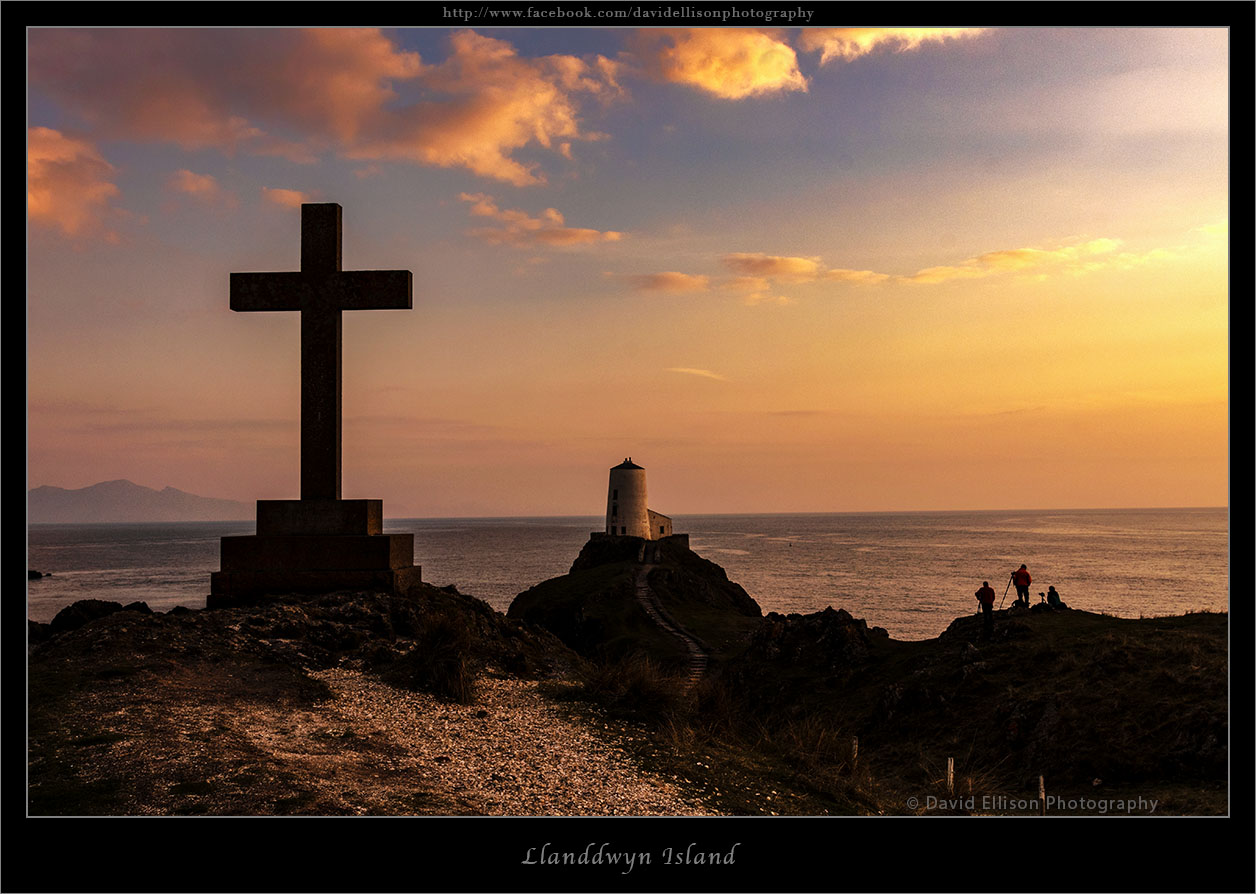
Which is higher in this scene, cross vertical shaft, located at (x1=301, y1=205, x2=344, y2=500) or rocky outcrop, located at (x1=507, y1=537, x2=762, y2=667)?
cross vertical shaft, located at (x1=301, y1=205, x2=344, y2=500)

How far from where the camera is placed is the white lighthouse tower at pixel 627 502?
66.7m

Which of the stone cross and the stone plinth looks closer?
the stone plinth

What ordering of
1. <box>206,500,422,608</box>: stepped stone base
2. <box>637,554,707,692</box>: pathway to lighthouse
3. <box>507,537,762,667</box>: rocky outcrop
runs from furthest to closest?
1. <box>507,537,762,667</box>: rocky outcrop
2. <box>637,554,707,692</box>: pathway to lighthouse
3. <box>206,500,422,608</box>: stepped stone base

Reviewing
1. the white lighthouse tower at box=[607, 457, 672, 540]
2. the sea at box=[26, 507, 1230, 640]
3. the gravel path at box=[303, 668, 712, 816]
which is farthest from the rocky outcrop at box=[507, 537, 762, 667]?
the gravel path at box=[303, 668, 712, 816]

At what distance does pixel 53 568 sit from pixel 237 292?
97384 millimetres

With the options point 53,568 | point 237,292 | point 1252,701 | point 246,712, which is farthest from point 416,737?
point 53,568

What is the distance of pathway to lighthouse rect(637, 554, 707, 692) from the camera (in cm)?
2816
